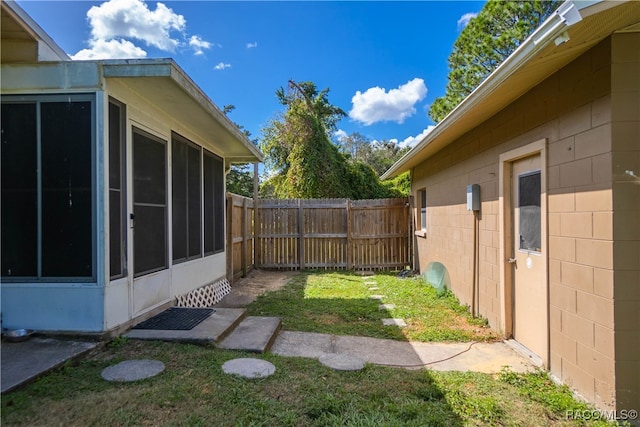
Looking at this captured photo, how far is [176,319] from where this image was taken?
4.18m

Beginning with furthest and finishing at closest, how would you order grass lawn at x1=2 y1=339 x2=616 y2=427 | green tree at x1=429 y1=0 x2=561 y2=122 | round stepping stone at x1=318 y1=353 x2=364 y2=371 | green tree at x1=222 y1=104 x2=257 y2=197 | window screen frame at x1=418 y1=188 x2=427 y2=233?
green tree at x1=222 y1=104 x2=257 y2=197, green tree at x1=429 y1=0 x2=561 y2=122, window screen frame at x1=418 y1=188 x2=427 y2=233, round stepping stone at x1=318 y1=353 x2=364 y2=371, grass lawn at x1=2 y1=339 x2=616 y2=427

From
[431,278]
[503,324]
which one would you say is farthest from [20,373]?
[431,278]

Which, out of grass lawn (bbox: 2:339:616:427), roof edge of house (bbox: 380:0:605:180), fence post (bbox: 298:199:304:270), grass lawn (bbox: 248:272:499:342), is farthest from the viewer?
fence post (bbox: 298:199:304:270)

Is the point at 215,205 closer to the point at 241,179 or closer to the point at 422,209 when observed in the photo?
the point at 422,209

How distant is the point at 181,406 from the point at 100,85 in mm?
2876

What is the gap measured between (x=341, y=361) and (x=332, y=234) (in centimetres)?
633

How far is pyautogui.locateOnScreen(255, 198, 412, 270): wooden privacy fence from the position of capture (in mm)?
9664

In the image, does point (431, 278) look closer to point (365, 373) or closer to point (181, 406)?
point (365, 373)

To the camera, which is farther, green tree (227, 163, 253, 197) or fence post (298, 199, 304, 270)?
green tree (227, 163, 253, 197)

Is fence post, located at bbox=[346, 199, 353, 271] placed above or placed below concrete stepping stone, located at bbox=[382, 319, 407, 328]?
above

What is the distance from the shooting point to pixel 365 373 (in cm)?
317

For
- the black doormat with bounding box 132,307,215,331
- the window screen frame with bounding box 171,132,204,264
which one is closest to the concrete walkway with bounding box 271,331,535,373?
the black doormat with bounding box 132,307,215,331

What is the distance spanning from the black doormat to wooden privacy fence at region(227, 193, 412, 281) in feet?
16.5

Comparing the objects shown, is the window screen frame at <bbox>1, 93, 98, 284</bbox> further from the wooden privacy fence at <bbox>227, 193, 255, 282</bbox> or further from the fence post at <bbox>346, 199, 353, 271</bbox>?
the fence post at <bbox>346, 199, 353, 271</bbox>
